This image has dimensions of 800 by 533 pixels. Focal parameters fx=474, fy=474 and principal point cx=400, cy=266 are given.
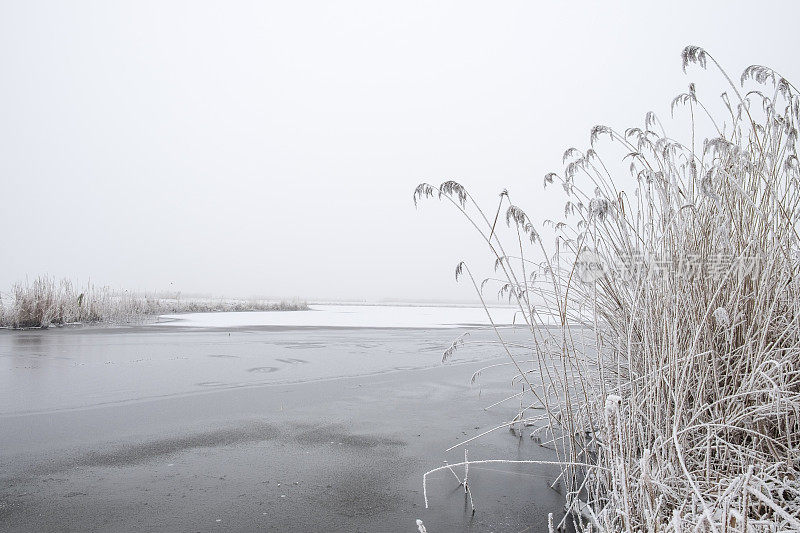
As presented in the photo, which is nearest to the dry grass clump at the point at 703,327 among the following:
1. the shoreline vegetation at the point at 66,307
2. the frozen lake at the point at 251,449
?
the frozen lake at the point at 251,449

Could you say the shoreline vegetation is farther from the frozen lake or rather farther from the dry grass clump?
the dry grass clump

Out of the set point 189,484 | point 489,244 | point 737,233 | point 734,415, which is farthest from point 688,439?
point 189,484

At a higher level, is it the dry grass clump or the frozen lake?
the dry grass clump

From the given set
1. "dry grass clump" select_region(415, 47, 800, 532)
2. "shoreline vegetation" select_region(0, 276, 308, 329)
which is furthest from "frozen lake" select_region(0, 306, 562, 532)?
"shoreline vegetation" select_region(0, 276, 308, 329)

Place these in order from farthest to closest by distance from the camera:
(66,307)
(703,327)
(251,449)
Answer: (66,307) → (251,449) → (703,327)

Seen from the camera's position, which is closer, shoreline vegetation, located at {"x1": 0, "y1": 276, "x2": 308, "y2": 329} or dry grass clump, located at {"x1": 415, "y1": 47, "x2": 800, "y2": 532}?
dry grass clump, located at {"x1": 415, "y1": 47, "x2": 800, "y2": 532}

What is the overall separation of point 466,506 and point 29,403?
156 inches

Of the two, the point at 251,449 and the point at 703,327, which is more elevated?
the point at 703,327

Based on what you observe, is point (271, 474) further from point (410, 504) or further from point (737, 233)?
point (737, 233)

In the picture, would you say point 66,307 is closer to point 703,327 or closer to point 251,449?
point 251,449

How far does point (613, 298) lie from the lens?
2.92m

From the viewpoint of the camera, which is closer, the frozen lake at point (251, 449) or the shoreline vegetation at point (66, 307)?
the frozen lake at point (251, 449)

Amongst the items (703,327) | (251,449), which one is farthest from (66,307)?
(703,327)

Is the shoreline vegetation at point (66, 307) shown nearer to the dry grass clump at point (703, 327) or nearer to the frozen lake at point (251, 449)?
the frozen lake at point (251, 449)
